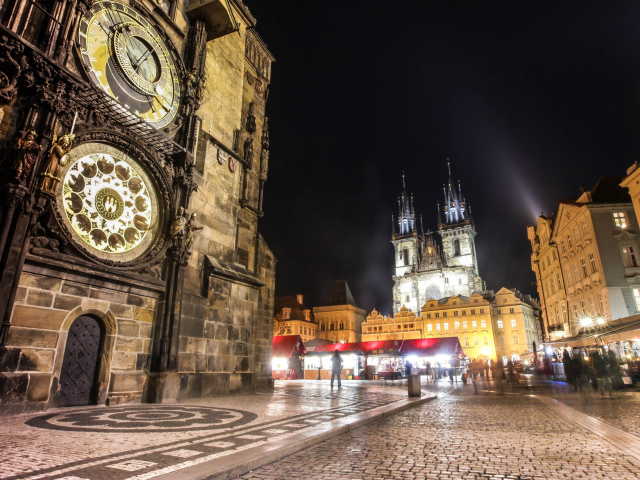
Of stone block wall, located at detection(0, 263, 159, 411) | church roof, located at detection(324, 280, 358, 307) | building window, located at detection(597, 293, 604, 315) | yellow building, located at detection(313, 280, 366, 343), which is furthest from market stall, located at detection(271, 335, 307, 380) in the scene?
church roof, located at detection(324, 280, 358, 307)

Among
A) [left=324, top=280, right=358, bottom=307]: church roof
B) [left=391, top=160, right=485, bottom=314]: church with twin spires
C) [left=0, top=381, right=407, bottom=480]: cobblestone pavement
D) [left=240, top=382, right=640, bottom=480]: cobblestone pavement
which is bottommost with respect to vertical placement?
[left=240, top=382, right=640, bottom=480]: cobblestone pavement

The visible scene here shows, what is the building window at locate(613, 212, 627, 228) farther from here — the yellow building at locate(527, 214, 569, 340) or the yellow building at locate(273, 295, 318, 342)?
the yellow building at locate(273, 295, 318, 342)

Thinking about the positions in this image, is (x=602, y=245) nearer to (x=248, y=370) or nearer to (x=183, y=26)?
(x=248, y=370)

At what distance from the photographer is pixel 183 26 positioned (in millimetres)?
13625

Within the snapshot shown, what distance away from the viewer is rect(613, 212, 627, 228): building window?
2705 cm

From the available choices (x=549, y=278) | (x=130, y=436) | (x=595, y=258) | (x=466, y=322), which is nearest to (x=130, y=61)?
(x=130, y=436)

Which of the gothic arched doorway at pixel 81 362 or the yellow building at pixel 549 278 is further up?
the yellow building at pixel 549 278

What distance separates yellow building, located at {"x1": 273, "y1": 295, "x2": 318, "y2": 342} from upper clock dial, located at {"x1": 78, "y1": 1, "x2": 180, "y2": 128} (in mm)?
56695

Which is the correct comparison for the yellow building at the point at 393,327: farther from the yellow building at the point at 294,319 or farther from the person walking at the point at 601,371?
the person walking at the point at 601,371

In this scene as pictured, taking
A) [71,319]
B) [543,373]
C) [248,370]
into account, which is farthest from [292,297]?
[71,319]

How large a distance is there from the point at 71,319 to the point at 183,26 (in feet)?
35.2

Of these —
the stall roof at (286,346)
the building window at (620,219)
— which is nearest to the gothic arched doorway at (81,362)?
the stall roof at (286,346)

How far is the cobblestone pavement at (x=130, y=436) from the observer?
3.65 metres

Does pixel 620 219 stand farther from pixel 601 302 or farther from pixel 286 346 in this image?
pixel 286 346
